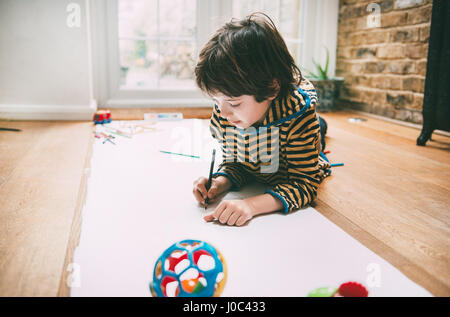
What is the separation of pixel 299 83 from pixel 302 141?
18cm

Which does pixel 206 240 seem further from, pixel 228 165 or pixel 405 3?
pixel 405 3

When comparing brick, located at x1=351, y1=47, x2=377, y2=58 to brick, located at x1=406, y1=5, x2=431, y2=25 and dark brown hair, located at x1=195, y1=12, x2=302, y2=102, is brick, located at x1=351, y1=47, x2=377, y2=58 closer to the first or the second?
brick, located at x1=406, y1=5, x2=431, y2=25

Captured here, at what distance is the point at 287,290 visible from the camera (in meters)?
0.66

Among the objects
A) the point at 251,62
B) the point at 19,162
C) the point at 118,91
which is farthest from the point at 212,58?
the point at 118,91

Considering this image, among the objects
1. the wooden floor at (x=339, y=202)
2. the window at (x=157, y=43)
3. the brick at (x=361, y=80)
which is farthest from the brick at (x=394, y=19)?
the window at (x=157, y=43)

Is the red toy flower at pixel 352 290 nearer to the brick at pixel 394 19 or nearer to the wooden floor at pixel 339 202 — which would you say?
the wooden floor at pixel 339 202

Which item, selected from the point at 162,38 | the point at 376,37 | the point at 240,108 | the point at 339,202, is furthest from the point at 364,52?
the point at 240,108

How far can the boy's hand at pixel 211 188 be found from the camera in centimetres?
104

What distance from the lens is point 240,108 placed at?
37.2 inches

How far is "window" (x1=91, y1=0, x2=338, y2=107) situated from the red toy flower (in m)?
2.22

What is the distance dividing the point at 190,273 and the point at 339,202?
564 millimetres

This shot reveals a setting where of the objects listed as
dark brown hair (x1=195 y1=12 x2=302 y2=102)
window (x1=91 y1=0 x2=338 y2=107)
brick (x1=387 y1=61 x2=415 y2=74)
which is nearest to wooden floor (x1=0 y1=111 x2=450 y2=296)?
dark brown hair (x1=195 y1=12 x2=302 y2=102)

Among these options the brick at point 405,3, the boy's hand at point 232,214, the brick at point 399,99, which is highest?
the brick at point 405,3
